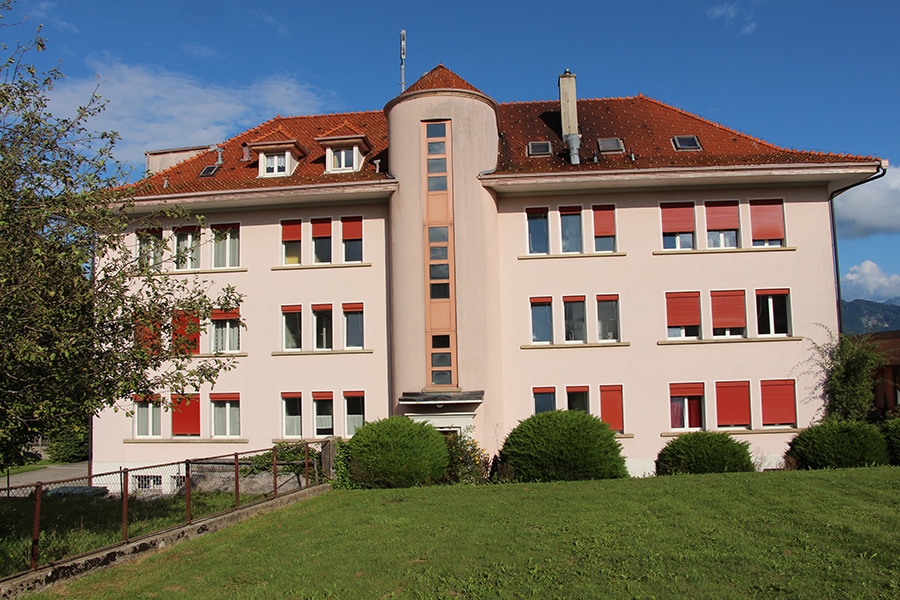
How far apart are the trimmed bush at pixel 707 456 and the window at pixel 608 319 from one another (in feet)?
15.5

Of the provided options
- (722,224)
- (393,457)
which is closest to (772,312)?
(722,224)

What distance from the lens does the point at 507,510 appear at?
12008 mm

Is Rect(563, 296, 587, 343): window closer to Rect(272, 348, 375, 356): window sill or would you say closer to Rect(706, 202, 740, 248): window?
Rect(706, 202, 740, 248): window

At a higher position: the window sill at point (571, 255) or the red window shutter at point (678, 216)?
the red window shutter at point (678, 216)

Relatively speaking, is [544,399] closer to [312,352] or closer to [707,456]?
[707,456]

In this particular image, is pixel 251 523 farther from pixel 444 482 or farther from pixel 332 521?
pixel 444 482

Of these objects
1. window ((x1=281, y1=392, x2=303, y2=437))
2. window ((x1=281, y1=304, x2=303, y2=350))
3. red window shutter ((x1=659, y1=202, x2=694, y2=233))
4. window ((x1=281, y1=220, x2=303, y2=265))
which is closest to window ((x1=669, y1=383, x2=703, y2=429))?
red window shutter ((x1=659, y1=202, x2=694, y2=233))

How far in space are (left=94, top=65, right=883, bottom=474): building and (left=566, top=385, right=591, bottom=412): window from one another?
3.9 inches

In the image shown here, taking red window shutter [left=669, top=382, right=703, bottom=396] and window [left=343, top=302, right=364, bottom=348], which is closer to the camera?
red window shutter [left=669, top=382, right=703, bottom=396]

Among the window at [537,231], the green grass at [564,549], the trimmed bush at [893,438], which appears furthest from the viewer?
the window at [537,231]

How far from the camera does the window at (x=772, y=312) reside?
21.3 meters

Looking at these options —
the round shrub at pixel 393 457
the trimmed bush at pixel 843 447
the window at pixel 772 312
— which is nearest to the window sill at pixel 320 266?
the round shrub at pixel 393 457

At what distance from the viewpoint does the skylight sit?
76.2ft

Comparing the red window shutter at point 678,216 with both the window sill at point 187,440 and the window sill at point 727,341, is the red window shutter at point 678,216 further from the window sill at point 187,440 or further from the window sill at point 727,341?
the window sill at point 187,440
